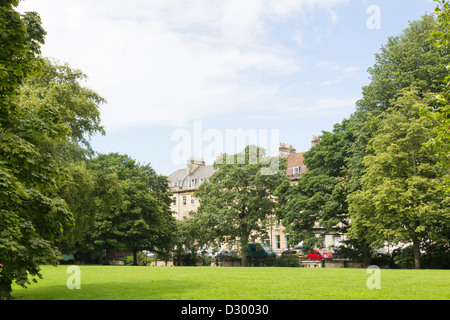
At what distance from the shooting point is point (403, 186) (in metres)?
39.6

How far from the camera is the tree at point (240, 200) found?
57469 millimetres

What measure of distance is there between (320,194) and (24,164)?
41619 millimetres

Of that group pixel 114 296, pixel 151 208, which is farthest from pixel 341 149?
pixel 114 296

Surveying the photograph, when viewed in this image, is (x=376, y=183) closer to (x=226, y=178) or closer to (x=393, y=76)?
(x=393, y=76)

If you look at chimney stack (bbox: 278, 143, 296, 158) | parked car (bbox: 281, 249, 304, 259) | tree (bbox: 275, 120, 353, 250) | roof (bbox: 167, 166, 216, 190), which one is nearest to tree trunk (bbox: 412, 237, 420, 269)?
tree (bbox: 275, 120, 353, 250)

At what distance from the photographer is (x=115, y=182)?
115ft

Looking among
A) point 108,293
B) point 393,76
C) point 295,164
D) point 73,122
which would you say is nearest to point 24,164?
point 108,293

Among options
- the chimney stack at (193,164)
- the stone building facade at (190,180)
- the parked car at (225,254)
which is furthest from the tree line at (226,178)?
the chimney stack at (193,164)

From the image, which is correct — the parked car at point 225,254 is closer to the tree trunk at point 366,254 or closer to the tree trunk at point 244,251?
the tree trunk at point 244,251

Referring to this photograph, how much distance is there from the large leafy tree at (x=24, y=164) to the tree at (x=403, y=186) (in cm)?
2956

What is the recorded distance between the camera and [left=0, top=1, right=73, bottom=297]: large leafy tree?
1279cm

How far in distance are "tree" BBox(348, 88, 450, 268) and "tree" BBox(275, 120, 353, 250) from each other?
715 centimetres
